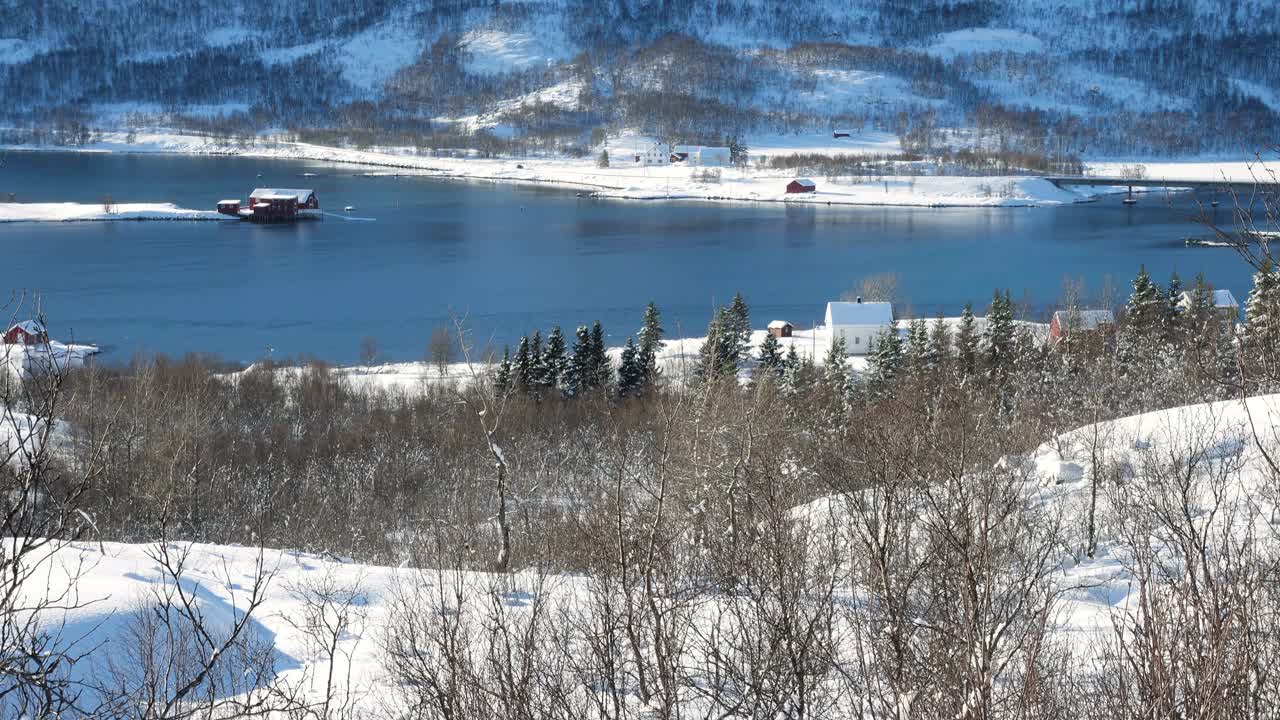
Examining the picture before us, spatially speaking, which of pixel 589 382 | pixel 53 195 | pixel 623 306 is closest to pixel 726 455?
pixel 589 382

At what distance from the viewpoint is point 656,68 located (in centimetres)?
8688

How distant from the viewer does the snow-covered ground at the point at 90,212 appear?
3556 cm

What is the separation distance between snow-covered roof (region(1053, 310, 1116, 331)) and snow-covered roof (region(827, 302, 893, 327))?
275 cm

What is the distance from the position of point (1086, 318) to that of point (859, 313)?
12.2 ft

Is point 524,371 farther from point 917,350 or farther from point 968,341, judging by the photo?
point 968,341

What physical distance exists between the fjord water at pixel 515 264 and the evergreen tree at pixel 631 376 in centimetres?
431

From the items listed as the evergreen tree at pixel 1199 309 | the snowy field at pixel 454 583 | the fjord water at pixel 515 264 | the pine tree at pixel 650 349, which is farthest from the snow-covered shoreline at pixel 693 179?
the snowy field at pixel 454 583

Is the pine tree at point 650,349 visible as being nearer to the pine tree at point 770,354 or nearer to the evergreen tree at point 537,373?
the evergreen tree at point 537,373

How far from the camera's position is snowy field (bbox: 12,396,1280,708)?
391 cm

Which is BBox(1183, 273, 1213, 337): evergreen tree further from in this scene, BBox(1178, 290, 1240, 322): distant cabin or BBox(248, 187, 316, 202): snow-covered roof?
BBox(248, 187, 316, 202): snow-covered roof

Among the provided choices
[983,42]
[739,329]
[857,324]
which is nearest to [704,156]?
[857,324]

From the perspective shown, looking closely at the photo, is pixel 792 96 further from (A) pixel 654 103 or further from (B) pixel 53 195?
(B) pixel 53 195

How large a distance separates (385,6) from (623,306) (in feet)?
322

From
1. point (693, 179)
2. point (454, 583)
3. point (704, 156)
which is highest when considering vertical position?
point (704, 156)
